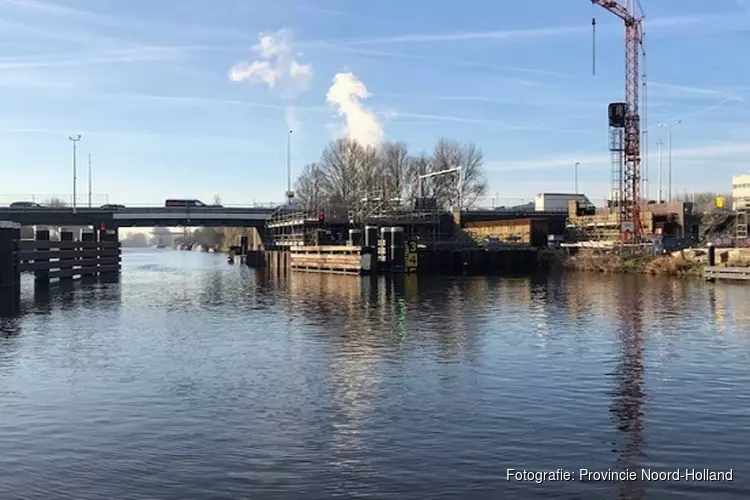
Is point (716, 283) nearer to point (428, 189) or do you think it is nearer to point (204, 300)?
point (204, 300)

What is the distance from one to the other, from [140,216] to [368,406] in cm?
10548

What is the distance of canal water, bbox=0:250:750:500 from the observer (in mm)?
10930

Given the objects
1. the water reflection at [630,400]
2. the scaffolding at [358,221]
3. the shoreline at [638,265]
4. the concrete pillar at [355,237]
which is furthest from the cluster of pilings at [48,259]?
the shoreline at [638,265]

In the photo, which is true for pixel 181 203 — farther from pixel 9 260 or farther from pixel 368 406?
pixel 368 406

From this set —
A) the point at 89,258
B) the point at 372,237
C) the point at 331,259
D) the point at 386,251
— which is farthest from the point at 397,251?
the point at 89,258

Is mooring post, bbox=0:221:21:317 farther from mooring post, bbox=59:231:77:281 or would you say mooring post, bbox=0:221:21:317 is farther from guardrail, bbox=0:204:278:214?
guardrail, bbox=0:204:278:214

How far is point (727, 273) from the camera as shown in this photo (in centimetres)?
5791

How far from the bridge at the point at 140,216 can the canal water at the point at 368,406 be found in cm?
8088

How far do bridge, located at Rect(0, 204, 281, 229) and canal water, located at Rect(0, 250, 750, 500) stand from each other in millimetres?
80878

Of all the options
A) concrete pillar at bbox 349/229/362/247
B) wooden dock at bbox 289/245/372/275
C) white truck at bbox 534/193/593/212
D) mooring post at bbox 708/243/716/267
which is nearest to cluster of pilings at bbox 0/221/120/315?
wooden dock at bbox 289/245/372/275

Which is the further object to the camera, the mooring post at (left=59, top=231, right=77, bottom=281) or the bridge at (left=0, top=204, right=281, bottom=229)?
the bridge at (left=0, top=204, right=281, bottom=229)

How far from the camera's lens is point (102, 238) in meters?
83.6

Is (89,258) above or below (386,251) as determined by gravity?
below

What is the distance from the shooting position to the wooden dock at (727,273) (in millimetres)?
56250
